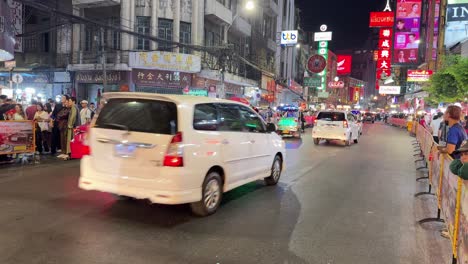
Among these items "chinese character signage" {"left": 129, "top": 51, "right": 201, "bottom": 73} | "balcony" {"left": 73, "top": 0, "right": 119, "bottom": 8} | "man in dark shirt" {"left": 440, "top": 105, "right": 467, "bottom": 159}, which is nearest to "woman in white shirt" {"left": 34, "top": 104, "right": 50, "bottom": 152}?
"man in dark shirt" {"left": 440, "top": 105, "right": 467, "bottom": 159}

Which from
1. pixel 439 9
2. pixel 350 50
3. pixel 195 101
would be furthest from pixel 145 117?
pixel 350 50

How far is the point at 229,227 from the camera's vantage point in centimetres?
572

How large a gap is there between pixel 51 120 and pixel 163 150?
8.17 meters

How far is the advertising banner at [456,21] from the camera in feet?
87.0

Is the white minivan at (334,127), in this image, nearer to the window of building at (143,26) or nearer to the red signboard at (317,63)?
the window of building at (143,26)

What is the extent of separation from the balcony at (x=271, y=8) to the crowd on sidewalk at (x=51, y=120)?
1301 inches

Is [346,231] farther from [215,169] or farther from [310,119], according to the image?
[310,119]

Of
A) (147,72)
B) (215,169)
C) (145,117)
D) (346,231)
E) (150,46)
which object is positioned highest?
(150,46)

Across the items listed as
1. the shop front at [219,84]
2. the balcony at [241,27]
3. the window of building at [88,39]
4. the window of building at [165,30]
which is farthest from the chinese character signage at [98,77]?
the balcony at [241,27]

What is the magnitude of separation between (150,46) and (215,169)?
69.7 ft

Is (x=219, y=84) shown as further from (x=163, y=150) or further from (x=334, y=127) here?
(x=163, y=150)

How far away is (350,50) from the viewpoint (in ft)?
626

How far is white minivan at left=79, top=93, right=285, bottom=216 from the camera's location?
5.57m

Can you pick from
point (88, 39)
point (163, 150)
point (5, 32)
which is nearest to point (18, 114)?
point (5, 32)
